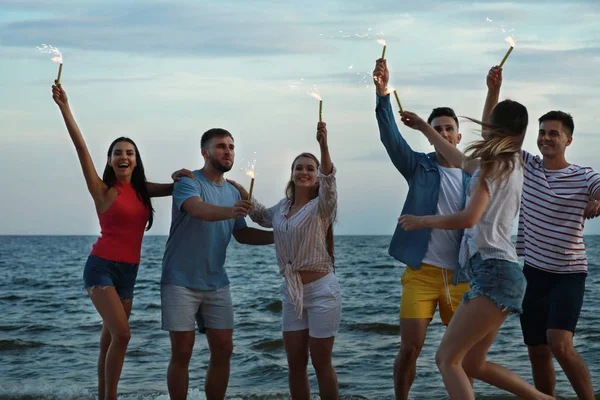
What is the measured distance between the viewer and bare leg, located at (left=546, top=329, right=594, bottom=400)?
519 cm

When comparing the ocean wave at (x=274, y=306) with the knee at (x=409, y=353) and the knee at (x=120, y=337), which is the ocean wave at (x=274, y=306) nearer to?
the knee at (x=120, y=337)

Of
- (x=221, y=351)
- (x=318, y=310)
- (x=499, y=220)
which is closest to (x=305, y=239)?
(x=318, y=310)

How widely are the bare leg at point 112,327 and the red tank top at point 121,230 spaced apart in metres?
0.25

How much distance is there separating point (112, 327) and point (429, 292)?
216 cm

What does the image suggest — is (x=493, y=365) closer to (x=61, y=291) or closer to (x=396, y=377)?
(x=396, y=377)

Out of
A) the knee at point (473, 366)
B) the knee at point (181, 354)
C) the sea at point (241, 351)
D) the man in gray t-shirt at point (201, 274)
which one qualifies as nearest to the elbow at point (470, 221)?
the knee at point (473, 366)

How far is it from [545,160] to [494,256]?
1.35 m

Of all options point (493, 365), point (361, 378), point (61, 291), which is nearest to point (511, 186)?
point (493, 365)

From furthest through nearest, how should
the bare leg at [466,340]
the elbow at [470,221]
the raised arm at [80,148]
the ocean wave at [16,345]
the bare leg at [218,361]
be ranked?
the ocean wave at [16,345]
the bare leg at [218,361]
the raised arm at [80,148]
the bare leg at [466,340]
the elbow at [470,221]

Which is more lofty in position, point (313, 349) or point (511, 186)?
point (511, 186)

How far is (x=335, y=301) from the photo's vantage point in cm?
535

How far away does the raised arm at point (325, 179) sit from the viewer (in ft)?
17.2

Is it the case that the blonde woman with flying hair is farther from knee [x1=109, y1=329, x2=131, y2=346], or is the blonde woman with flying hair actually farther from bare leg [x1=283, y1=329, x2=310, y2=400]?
knee [x1=109, y1=329, x2=131, y2=346]

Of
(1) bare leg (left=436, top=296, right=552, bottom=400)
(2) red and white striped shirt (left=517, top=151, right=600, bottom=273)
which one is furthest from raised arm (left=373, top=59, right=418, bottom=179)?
(1) bare leg (left=436, top=296, right=552, bottom=400)
